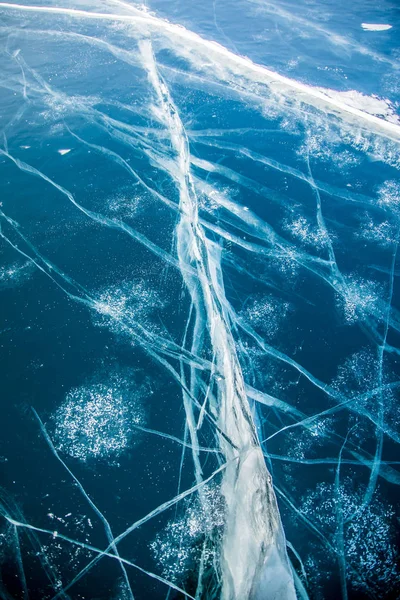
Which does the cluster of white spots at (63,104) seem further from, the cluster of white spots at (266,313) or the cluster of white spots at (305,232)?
the cluster of white spots at (266,313)

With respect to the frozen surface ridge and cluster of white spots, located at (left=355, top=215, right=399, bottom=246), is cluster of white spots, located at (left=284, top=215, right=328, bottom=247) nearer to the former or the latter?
cluster of white spots, located at (left=355, top=215, right=399, bottom=246)

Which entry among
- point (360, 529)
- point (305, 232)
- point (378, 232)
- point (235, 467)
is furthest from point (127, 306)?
point (378, 232)

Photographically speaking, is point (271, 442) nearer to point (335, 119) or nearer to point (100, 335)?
point (100, 335)

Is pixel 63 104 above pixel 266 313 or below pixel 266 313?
above

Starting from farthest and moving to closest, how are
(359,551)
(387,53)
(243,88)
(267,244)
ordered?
(387,53), (243,88), (267,244), (359,551)

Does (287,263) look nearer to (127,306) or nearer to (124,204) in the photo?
(127,306)

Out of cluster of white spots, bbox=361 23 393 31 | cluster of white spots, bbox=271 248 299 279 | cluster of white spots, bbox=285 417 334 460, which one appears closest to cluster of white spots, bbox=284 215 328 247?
cluster of white spots, bbox=271 248 299 279

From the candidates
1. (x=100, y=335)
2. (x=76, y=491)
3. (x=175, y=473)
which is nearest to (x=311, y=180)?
(x=100, y=335)
